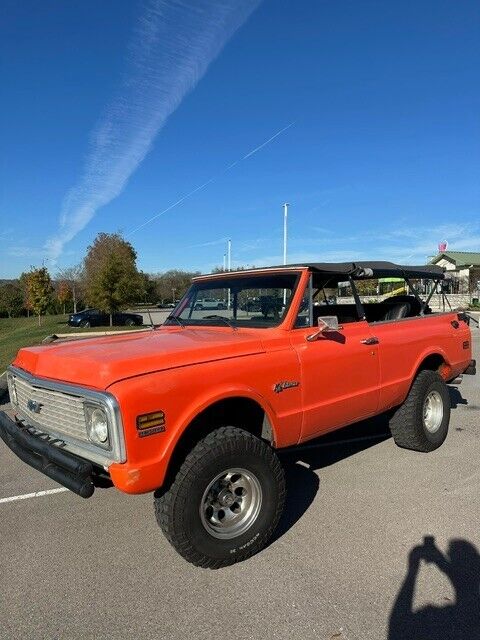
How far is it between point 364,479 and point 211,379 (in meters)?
2.19

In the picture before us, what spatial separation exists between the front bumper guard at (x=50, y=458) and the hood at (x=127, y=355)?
0.43 m

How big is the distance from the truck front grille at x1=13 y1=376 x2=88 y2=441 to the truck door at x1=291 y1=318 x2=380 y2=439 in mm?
1614

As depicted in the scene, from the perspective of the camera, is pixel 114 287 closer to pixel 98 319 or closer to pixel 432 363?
pixel 98 319

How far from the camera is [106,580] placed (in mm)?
2863

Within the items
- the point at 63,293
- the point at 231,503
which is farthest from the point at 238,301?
the point at 63,293

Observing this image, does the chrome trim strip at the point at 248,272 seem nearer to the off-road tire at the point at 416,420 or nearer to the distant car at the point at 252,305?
the distant car at the point at 252,305

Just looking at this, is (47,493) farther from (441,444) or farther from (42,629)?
(441,444)

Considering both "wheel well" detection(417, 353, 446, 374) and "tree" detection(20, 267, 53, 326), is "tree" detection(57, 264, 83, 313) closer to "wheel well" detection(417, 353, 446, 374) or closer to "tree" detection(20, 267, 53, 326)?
"tree" detection(20, 267, 53, 326)

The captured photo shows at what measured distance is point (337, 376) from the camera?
381 centimetres

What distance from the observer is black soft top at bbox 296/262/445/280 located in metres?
4.09

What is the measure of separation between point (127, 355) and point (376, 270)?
2.79 metres

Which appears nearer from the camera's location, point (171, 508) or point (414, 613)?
point (414, 613)

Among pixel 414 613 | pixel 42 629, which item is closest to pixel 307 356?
pixel 414 613

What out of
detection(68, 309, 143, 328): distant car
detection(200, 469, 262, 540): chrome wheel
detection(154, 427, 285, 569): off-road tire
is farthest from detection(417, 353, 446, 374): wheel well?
detection(68, 309, 143, 328): distant car
